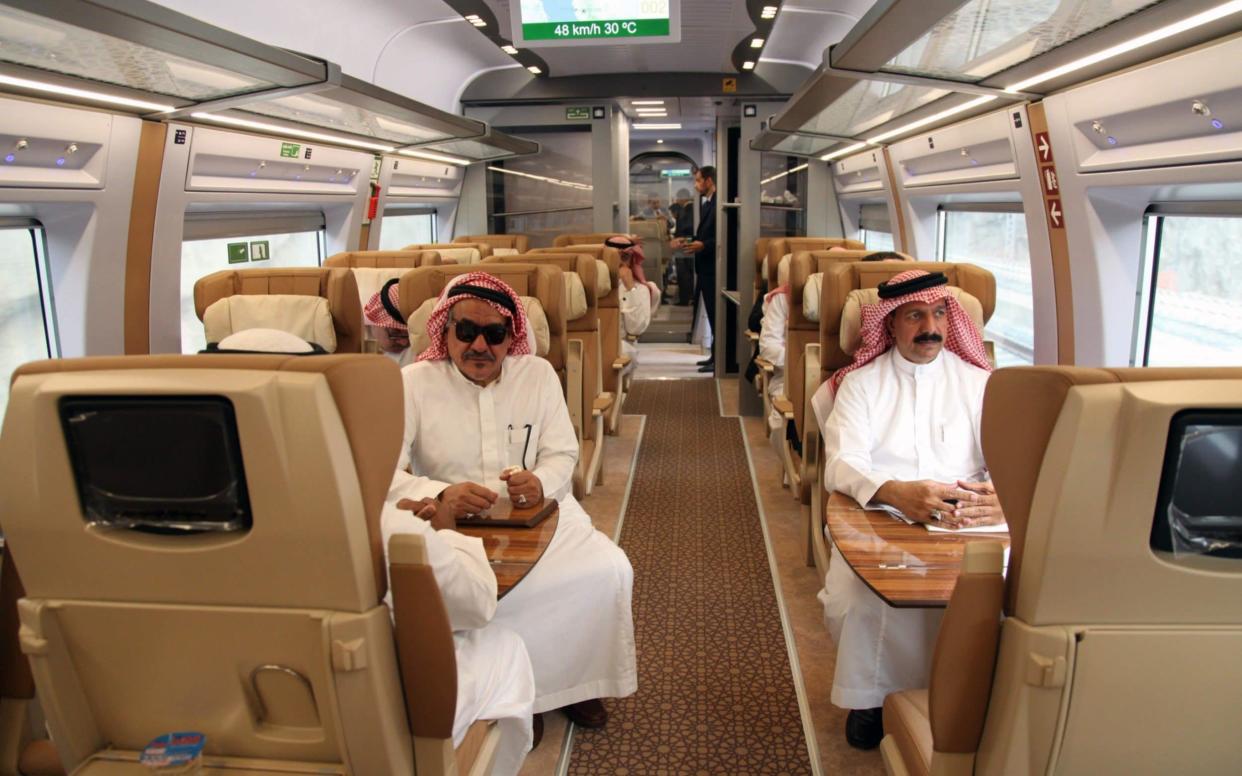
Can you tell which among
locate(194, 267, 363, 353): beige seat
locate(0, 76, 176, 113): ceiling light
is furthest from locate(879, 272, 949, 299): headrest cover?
locate(0, 76, 176, 113): ceiling light

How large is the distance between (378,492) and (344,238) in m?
7.39

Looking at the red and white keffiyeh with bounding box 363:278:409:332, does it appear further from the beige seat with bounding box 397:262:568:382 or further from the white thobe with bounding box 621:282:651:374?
Result: the white thobe with bounding box 621:282:651:374

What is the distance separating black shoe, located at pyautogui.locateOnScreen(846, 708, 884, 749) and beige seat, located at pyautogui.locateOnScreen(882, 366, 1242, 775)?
145cm

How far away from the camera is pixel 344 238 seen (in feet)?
28.0

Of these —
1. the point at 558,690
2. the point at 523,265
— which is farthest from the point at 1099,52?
the point at 558,690

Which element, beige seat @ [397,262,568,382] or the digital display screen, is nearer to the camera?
beige seat @ [397,262,568,382]

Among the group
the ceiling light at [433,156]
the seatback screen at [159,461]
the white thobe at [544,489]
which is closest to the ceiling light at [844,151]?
the ceiling light at [433,156]

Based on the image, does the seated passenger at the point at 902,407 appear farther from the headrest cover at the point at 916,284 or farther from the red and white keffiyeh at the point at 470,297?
the red and white keffiyeh at the point at 470,297

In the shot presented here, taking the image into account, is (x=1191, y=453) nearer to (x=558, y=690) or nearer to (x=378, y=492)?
(x=378, y=492)

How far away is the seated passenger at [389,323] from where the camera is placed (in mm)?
5352

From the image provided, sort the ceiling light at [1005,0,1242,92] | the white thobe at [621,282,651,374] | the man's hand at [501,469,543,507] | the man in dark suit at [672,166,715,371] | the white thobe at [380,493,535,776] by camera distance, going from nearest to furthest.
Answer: the white thobe at [380,493,535,776] < the ceiling light at [1005,0,1242,92] < the man's hand at [501,469,543,507] < the white thobe at [621,282,651,374] < the man in dark suit at [672,166,715,371]

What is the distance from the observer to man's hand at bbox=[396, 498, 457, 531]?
8.94ft

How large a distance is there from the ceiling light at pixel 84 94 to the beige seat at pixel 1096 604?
153 inches

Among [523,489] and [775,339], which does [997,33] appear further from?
[775,339]
